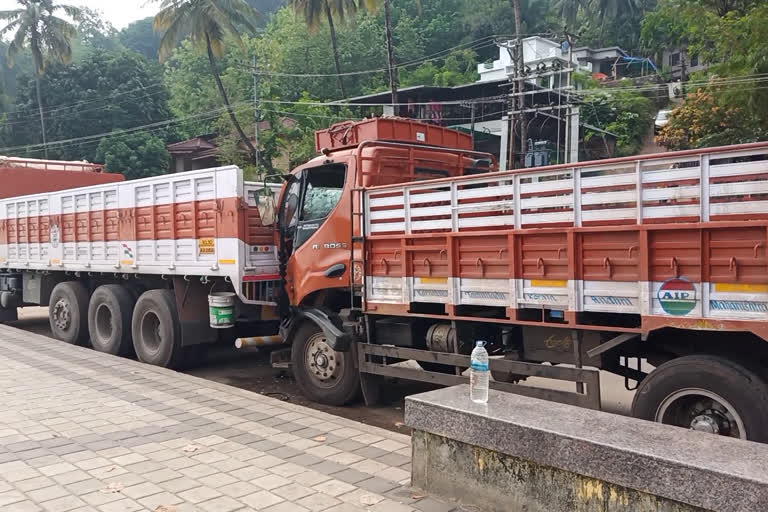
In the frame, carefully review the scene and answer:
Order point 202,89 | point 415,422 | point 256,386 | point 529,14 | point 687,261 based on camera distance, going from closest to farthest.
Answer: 1. point 415,422
2. point 687,261
3. point 256,386
4. point 202,89
5. point 529,14

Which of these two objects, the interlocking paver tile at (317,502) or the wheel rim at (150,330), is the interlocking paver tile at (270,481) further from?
the wheel rim at (150,330)

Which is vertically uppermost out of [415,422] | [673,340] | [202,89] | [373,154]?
[202,89]

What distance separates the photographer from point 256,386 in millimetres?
8430

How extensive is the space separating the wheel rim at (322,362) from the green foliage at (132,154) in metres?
27.2

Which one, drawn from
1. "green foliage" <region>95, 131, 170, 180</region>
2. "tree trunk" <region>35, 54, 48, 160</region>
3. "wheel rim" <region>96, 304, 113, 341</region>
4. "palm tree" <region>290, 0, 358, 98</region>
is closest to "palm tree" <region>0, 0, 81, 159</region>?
"tree trunk" <region>35, 54, 48, 160</region>

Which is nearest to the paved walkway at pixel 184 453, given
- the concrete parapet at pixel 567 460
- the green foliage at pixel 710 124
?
the concrete parapet at pixel 567 460

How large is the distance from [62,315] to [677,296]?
10.5m

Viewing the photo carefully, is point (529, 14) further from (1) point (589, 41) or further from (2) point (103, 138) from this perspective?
(2) point (103, 138)

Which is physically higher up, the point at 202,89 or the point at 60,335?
the point at 202,89

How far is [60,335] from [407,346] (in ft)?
25.6

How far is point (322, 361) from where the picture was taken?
7.17 m

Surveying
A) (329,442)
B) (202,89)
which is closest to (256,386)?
(329,442)

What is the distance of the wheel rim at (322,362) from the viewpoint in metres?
7.07

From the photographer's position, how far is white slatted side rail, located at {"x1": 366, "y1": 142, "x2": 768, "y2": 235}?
427 centimetres
